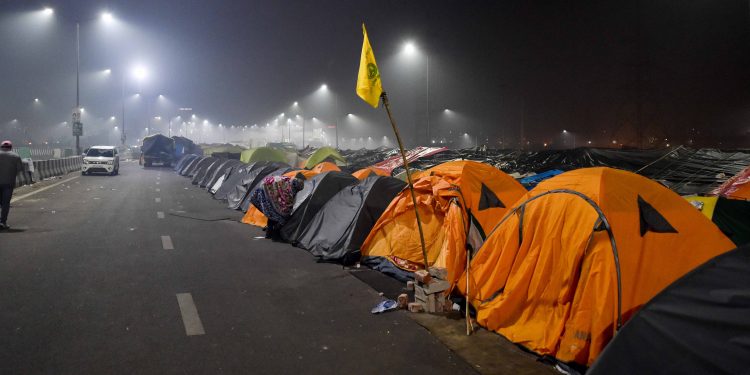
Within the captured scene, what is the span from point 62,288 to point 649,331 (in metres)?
6.99

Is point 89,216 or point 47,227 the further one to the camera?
point 89,216

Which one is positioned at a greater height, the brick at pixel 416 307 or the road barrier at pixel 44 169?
the road barrier at pixel 44 169

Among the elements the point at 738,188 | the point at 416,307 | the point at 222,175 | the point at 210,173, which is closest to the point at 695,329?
the point at 416,307

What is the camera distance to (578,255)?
4.68m

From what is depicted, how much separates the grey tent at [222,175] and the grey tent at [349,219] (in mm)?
10570

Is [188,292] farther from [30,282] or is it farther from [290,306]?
[30,282]

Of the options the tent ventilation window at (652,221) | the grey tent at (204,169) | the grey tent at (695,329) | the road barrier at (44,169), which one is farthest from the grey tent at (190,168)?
the grey tent at (695,329)

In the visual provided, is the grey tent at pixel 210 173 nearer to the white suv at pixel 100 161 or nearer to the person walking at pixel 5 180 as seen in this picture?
the white suv at pixel 100 161

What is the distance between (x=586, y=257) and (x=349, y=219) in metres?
4.89

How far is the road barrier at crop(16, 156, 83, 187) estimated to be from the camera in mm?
21028

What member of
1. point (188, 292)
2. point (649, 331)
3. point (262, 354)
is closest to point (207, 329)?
point (262, 354)

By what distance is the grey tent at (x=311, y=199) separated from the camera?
10031 millimetres

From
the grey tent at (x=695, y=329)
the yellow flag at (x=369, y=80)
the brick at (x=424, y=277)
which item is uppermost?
the yellow flag at (x=369, y=80)

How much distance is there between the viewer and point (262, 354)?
4.64 meters
